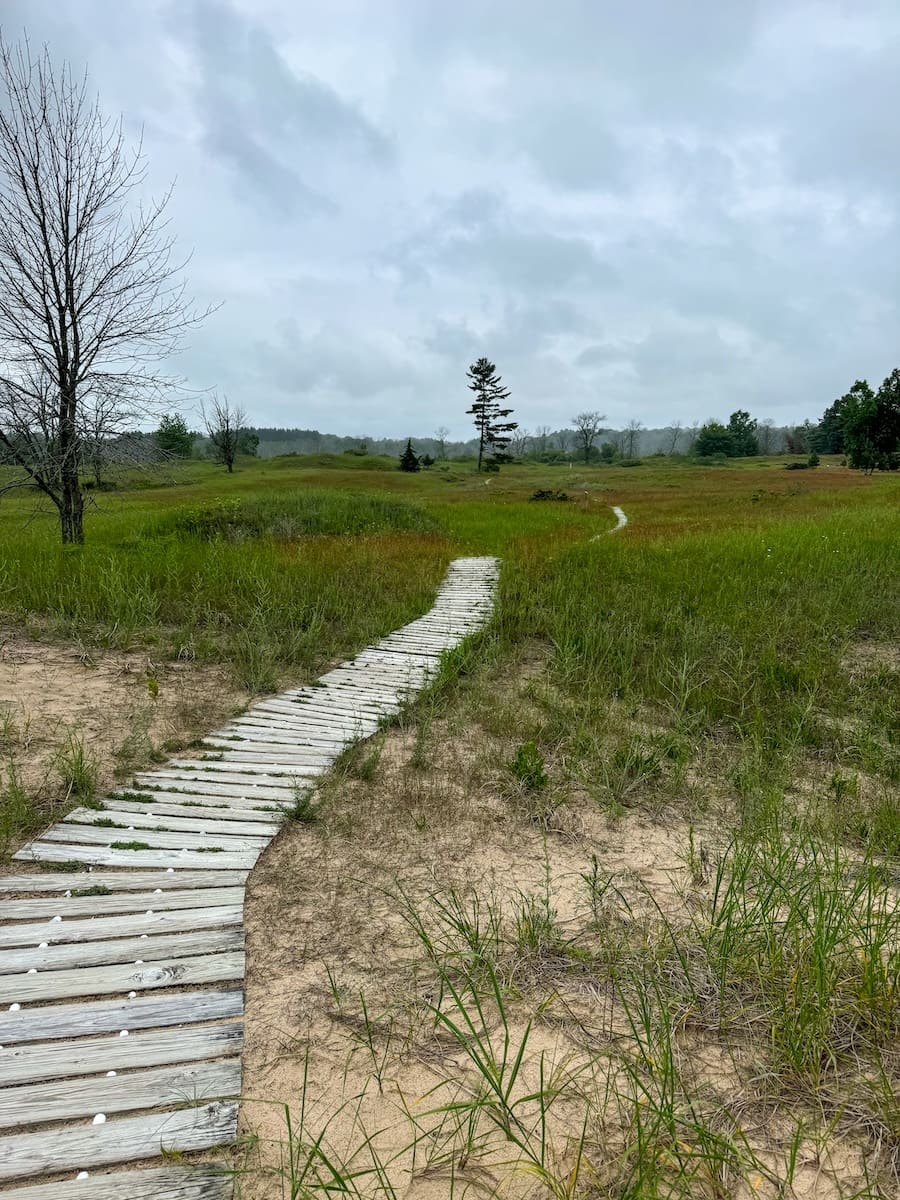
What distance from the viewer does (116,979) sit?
8.02ft

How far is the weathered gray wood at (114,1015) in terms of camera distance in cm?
220

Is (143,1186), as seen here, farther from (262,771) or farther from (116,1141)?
(262,771)

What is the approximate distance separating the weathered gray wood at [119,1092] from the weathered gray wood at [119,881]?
105cm

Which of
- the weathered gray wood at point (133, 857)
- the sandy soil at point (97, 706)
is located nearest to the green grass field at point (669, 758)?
the sandy soil at point (97, 706)

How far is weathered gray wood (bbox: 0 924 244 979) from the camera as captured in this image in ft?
8.18

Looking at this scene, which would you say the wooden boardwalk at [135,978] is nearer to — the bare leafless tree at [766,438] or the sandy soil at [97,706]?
the sandy soil at [97,706]

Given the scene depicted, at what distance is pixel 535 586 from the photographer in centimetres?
965

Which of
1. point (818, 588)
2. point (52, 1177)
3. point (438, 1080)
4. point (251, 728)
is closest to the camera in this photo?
point (52, 1177)

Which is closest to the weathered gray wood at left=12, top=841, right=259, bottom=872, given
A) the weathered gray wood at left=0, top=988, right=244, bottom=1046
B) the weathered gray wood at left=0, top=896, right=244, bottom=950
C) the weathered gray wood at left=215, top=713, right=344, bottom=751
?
the weathered gray wood at left=0, top=896, right=244, bottom=950

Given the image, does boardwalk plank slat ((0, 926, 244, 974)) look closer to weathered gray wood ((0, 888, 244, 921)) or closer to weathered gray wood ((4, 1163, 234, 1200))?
weathered gray wood ((0, 888, 244, 921))

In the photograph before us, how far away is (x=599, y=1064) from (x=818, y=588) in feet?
28.7

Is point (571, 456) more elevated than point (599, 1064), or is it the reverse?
point (571, 456)

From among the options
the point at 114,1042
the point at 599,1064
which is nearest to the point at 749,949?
the point at 599,1064

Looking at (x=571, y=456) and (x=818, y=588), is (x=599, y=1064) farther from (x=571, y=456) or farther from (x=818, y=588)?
(x=571, y=456)
